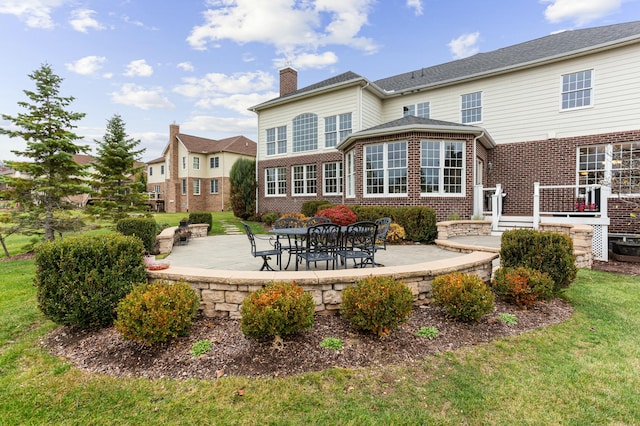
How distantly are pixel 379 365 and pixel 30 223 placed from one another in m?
12.4

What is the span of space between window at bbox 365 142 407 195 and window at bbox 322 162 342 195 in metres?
4.03

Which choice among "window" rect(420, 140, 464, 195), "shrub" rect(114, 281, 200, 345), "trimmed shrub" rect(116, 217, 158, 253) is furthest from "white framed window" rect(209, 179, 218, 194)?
"shrub" rect(114, 281, 200, 345)

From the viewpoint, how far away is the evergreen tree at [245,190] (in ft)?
62.1

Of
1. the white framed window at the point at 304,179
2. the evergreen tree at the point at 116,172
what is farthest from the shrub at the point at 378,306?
the white framed window at the point at 304,179

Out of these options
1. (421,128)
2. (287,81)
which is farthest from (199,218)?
(287,81)

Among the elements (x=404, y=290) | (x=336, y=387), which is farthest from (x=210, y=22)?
(x=336, y=387)

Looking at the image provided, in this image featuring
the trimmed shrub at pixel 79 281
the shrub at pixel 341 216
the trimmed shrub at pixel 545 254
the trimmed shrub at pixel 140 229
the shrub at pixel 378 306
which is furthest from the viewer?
the shrub at pixel 341 216

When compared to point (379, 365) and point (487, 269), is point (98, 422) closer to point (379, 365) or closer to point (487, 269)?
point (379, 365)

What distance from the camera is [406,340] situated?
11.0 feet

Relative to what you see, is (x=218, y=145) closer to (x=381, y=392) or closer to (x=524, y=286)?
(x=524, y=286)

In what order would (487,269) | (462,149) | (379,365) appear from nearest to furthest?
(379,365) < (487,269) < (462,149)

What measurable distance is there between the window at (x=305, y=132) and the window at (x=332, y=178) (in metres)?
1.41

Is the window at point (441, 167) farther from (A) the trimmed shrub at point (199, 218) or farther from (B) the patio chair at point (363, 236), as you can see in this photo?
(A) the trimmed shrub at point (199, 218)

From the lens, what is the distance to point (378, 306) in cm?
325
